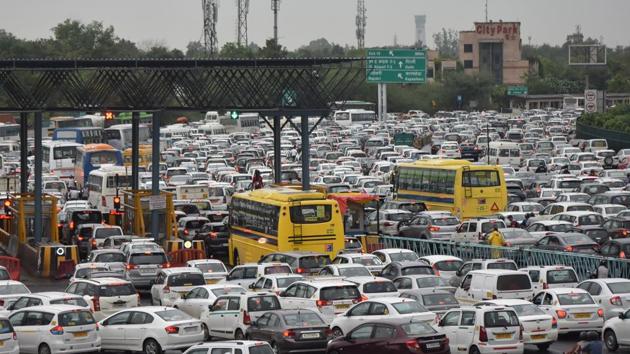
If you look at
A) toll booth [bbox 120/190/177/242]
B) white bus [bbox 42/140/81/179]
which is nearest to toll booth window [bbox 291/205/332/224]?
toll booth [bbox 120/190/177/242]

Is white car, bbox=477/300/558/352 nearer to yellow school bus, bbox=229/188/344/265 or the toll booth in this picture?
yellow school bus, bbox=229/188/344/265

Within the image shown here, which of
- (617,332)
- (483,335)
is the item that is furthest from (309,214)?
(483,335)

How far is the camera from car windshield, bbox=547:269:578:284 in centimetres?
3466

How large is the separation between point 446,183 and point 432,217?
5.61m

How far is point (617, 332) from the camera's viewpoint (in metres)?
29.1

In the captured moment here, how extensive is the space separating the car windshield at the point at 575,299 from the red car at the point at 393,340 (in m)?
4.71

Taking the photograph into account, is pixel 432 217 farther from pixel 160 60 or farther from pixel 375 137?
pixel 375 137

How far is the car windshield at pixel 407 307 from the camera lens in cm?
2945

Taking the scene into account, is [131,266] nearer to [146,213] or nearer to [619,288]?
[146,213]

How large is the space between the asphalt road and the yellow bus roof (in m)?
5.14

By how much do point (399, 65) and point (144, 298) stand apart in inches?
2394

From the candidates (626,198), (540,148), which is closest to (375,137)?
(540,148)

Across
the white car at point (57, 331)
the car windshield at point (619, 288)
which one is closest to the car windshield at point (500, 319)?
the car windshield at point (619, 288)

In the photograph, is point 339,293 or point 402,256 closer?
point 339,293
